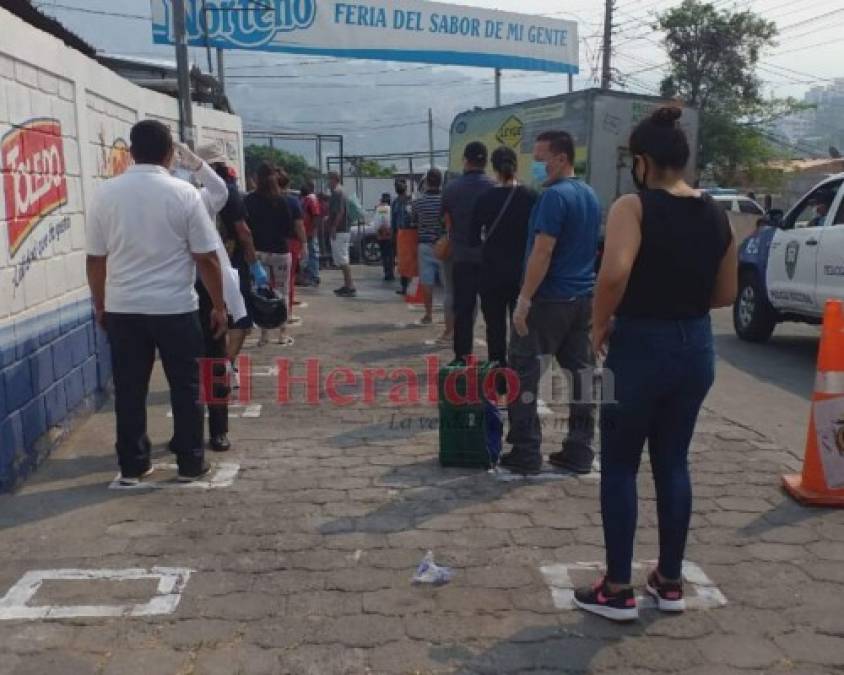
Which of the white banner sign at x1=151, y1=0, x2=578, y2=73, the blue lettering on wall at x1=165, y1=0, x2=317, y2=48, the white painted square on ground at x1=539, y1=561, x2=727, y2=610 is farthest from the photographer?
the white banner sign at x1=151, y1=0, x2=578, y2=73

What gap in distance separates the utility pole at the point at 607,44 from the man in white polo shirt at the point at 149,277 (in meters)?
27.9

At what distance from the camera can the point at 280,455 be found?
520 centimetres

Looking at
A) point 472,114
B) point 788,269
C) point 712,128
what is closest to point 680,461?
point 788,269

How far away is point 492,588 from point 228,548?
48.0 inches

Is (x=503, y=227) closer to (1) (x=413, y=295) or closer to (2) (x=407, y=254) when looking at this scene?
(2) (x=407, y=254)

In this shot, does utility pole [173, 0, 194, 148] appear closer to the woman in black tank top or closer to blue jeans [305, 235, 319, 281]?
blue jeans [305, 235, 319, 281]

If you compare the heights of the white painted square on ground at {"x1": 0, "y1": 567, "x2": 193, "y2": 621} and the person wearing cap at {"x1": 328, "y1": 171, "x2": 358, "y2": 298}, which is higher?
the person wearing cap at {"x1": 328, "y1": 171, "x2": 358, "y2": 298}

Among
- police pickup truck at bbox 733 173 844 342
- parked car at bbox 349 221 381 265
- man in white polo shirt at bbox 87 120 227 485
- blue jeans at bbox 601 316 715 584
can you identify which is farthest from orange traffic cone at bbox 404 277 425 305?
blue jeans at bbox 601 316 715 584

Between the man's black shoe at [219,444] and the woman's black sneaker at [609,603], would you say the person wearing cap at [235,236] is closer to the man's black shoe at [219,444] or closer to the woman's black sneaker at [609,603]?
the man's black shoe at [219,444]

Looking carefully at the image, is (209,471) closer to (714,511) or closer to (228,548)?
(228,548)

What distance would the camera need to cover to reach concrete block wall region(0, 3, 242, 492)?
4.43 m

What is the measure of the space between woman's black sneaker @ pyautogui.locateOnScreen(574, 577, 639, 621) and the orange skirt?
8.17m

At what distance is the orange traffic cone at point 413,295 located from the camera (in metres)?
12.0

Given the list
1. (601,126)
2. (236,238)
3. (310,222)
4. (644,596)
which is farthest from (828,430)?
(310,222)
